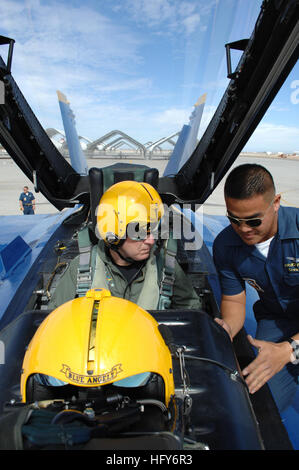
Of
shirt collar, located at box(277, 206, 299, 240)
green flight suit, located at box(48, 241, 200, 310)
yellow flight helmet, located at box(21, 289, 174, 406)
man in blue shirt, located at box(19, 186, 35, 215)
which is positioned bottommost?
man in blue shirt, located at box(19, 186, 35, 215)

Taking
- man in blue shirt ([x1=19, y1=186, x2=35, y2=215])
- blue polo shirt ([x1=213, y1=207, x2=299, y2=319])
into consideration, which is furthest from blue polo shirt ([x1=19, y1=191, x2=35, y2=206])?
blue polo shirt ([x1=213, y1=207, x2=299, y2=319])

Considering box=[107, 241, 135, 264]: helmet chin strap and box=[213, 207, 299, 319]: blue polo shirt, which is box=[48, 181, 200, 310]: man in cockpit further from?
box=[213, 207, 299, 319]: blue polo shirt

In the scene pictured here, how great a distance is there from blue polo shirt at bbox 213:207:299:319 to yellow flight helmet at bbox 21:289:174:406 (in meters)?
1.08

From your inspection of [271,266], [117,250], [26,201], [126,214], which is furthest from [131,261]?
[26,201]

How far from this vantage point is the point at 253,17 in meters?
1.83

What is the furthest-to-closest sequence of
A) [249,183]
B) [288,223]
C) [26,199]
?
1. [26,199]
2. [288,223]
3. [249,183]

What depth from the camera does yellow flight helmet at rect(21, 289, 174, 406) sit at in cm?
82

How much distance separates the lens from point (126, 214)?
1701mm

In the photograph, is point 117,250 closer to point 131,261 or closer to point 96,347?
point 131,261

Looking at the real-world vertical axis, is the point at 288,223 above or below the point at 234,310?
above

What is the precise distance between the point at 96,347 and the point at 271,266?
132 cm

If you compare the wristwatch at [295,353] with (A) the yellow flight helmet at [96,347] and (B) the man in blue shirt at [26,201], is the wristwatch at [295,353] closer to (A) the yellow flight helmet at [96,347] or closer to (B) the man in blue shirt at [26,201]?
(A) the yellow flight helmet at [96,347]

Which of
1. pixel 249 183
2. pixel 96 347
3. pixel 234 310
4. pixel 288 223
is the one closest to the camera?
pixel 96 347
